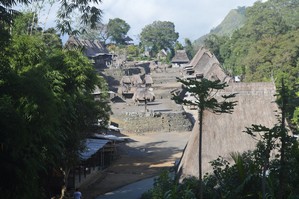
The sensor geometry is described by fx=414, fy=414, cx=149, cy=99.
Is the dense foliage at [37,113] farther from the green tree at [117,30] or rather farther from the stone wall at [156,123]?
the green tree at [117,30]

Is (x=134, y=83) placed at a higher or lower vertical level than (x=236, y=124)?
higher

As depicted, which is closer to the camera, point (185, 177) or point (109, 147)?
point (185, 177)

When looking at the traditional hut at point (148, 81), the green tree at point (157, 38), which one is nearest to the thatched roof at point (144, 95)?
the traditional hut at point (148, 81)

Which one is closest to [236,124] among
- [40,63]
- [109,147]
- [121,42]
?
[40,63]

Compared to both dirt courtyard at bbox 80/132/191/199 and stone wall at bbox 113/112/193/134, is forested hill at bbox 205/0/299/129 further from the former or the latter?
dirt courtyard at bbox 80/132/191/199

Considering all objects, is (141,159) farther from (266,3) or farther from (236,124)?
(266,3)

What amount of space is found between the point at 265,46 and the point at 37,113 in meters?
32.1

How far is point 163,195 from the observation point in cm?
1034

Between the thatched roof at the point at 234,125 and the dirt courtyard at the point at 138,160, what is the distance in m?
5.14

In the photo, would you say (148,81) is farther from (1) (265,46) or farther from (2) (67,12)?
(2) (67,12)

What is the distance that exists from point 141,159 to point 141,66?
31.5m

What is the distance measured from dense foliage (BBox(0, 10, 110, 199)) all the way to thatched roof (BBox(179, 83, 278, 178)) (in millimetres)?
4275

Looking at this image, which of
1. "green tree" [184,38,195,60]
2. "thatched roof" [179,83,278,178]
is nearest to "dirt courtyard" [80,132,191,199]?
"thatched roof" [179,83,278,178]

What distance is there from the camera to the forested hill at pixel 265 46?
3409 centimetres
